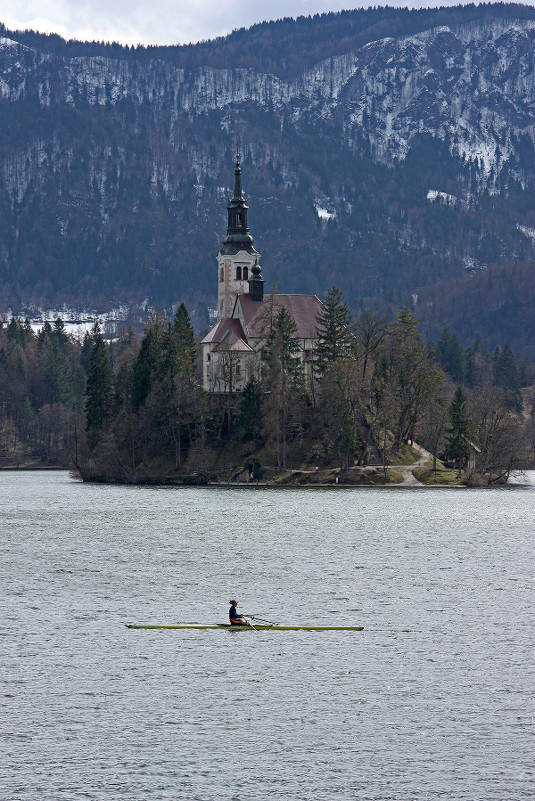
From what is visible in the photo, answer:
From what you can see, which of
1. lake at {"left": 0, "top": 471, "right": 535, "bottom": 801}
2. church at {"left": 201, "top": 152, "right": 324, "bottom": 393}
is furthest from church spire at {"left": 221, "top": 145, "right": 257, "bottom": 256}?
lake at {"left": 0, "top": 471, "right": 535, "bottom": 801}

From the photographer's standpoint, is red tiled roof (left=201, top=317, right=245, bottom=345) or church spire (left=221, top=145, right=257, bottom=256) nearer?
red tiled roof (left=201, top=317, right=245, bottom=345)

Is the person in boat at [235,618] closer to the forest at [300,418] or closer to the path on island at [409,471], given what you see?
the forest at [300,418]

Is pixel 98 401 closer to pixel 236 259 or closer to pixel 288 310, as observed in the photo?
pixel 288 310

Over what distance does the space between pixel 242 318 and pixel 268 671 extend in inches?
4564

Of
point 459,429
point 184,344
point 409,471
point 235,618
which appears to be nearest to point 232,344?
point 184,344

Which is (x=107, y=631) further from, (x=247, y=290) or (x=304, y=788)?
(x=247, y=290)

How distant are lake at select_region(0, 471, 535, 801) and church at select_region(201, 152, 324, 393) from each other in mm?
63759

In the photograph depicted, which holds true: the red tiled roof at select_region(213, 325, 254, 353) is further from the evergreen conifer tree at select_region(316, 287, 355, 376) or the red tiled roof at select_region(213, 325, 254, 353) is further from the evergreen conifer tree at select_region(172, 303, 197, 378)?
the evergreen conifer tree at select_region(316, 287, 355, 376)

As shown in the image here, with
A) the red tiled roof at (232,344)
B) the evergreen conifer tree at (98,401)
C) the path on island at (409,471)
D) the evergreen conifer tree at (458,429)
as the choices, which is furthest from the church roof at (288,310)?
the path on island at (409,471)

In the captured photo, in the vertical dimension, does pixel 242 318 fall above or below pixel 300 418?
above

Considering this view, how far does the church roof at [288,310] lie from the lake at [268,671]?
68.1 m

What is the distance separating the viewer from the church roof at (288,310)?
15294 cm

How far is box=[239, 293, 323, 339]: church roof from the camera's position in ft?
502

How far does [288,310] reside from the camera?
525 ft
